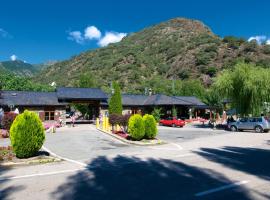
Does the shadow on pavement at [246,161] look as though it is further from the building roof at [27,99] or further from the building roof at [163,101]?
the building roof at [163,101]

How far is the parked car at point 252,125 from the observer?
32656 millimetres

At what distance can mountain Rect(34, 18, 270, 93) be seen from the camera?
93.8 m

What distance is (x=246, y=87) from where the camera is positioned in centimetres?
3694

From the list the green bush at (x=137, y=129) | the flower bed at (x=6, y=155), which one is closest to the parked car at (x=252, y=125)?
the green bush at (x=137, y=129)

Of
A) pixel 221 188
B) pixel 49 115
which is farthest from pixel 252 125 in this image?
pixel 49 115

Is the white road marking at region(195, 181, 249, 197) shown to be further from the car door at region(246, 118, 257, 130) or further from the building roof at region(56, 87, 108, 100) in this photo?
the building roof at region(56, 87, 108, 100)

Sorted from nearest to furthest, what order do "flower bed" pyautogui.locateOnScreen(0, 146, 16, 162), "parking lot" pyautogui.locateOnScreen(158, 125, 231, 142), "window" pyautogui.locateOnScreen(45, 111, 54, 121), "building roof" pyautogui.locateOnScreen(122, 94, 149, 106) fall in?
"flower bed" pyautogui.locateOnScreen(0, 146, 16, 162) < "parking lot" pyautogui.locateOnScreen(158, 125, 231, 142) < "window" pyautogui.locateOnScreen(45, 111, 54, 121) < "building roof" pyautogui.locateOnScreen(122, 94, 149, 106)

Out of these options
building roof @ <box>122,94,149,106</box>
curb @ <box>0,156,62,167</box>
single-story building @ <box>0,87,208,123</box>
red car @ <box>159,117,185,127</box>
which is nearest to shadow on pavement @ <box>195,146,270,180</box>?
curb @ <box>0,156,62,167</box>

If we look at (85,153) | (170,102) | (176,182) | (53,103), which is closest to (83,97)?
(53,103)

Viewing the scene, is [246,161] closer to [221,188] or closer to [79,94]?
[221,188]

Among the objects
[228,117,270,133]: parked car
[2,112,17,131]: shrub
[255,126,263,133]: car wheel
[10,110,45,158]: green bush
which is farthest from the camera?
[255,126,263,133]: car wheel

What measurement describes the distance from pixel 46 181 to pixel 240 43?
101 m

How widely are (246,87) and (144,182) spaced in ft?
98.2

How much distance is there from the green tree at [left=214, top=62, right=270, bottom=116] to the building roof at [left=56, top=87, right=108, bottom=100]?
59.8 ft
